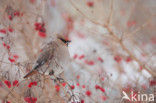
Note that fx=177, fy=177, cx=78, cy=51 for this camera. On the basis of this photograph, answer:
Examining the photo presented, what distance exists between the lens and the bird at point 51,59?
7.15 feet

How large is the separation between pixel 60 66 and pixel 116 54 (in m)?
2.04

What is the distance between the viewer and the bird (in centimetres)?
218

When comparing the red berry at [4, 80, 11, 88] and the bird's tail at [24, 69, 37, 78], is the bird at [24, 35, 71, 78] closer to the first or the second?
the bird's tail at [24, 69, 37, 78]

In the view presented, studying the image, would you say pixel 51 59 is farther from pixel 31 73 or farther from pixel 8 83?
pixel 8 83

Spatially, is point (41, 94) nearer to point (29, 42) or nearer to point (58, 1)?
point (29, 42)

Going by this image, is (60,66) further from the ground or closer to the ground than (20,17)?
closer to the ground

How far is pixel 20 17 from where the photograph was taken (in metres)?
2.84

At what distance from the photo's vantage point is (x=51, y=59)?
7.47 ft

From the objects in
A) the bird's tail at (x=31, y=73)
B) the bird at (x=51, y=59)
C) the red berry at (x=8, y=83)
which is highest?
the bird at (x=51, y=59)

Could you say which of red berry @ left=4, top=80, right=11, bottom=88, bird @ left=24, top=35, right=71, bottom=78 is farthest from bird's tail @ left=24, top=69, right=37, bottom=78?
red berry @ left=4, top=80, right=11, bottom=88

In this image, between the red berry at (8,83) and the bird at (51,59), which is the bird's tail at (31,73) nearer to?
the bird at (51,59)

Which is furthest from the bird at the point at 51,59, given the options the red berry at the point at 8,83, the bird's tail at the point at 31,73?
the red berry at the point at 8,83

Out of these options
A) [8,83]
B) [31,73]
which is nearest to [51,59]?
[31,73]

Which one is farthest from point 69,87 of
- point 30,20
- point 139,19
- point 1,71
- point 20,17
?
point 139,19
